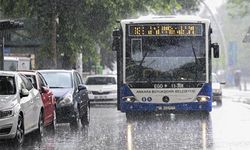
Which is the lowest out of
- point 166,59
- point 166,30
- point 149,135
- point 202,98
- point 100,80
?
point 149,135

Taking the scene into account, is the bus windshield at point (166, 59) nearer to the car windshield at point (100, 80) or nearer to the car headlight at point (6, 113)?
the car headlight at point (6, 113)

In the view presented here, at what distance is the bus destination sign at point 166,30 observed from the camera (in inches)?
832

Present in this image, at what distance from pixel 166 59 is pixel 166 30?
2.87 feet

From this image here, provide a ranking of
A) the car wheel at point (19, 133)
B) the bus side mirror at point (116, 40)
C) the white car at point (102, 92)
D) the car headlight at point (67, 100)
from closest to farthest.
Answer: the car wheel at point (19, 133), the car headlight at point (67, 100), the bus side mirror at point (116, 40), the white car at point (102, 92)

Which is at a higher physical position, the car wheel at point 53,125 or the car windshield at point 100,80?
the car windshield at point 100,80

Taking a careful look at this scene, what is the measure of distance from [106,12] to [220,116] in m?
13.6

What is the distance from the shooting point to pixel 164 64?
21.1 metres

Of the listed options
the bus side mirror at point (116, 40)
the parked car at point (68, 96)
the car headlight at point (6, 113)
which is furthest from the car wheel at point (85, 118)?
the car headlight at point (6, 113)

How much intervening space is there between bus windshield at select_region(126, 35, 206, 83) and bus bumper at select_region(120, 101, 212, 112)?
71cm

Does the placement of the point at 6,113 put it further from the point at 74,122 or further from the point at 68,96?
the point at 74,122

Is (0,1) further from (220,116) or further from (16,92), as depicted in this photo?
(16,92)

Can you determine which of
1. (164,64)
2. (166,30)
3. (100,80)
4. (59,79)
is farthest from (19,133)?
(100,80)

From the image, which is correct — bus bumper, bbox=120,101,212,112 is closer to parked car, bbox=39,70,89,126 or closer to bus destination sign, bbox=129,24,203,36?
parked car, bbox=39,70,89,126

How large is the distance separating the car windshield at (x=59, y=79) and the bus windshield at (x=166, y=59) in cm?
178
